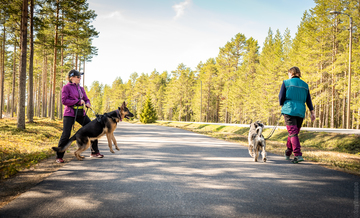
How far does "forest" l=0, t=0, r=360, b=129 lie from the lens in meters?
20.9

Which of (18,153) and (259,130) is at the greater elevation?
(259,130)

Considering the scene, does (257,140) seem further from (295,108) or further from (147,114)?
(147,114)

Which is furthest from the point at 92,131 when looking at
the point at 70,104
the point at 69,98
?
the point at 69,98

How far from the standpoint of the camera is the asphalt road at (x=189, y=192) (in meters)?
2.69

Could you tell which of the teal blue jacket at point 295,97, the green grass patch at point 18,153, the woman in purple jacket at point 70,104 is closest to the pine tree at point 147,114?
the green grass patch at point 18,153

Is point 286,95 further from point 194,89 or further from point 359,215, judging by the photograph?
point 194,89

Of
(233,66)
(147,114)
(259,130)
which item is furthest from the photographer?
(233,66)

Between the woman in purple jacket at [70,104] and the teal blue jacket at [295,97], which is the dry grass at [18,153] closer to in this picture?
the woman in purple jacket at [70,104]

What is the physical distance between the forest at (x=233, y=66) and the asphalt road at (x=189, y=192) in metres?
Result: 11.0

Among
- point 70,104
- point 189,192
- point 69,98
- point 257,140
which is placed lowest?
point 189,192

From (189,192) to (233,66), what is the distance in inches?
2045

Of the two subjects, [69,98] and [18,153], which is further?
[18,153]

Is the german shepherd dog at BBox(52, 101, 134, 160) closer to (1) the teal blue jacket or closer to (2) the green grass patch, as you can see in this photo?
(2) the green grass patch

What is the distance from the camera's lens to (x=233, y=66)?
51.8 meters
